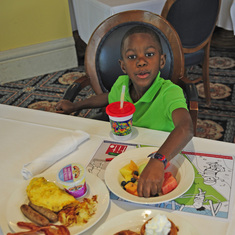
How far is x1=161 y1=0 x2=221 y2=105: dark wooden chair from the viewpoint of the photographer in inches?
77.5

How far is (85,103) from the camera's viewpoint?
1399 mm

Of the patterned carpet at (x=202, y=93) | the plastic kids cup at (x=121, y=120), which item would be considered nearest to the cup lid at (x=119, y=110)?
the plastic kids cup at (x=121, y=120)

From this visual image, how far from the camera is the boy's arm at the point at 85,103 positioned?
1.33 metres

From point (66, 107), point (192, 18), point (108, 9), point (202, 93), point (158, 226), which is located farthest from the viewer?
point (202, 93)

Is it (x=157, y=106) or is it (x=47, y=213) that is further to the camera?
(x=157, y=106)

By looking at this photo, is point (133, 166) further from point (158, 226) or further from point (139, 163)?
point (158, 226)

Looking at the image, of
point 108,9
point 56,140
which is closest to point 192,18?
point 108,9

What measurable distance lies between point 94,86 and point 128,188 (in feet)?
2.48

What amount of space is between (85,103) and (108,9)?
1.04 m

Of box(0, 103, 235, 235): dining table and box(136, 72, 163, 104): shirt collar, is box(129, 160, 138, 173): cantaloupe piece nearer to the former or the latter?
box(0, 103, 235, 235): dining table

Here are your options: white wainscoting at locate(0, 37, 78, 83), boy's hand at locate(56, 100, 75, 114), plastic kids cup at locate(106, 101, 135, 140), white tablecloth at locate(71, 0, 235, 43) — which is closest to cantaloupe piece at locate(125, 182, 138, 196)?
plastic kids cup at locate(106, 101, 135, 140)

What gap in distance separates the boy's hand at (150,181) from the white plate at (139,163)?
0.02 meters

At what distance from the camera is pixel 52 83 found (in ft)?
9.86

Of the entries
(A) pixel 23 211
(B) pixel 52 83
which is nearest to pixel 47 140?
(A) pixel 23 211
